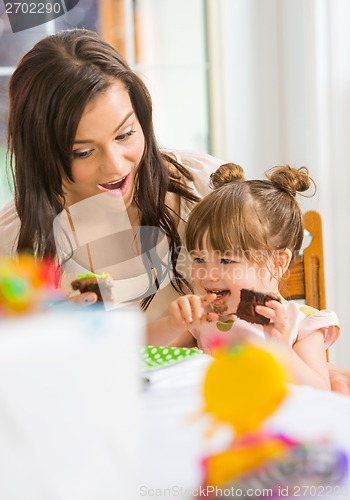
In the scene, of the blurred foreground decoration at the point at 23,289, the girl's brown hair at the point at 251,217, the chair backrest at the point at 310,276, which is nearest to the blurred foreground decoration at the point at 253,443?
the blurred foreground decoration at the point at 23,289

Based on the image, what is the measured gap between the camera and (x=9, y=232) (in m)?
1.76

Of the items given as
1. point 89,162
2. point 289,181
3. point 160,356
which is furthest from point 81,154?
point 160,356

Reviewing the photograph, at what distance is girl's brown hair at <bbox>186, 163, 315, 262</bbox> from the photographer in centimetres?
148

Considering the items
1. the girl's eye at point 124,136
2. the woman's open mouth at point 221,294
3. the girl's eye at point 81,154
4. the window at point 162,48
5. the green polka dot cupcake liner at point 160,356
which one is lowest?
the green polka dot cupcake liner at point 160,356

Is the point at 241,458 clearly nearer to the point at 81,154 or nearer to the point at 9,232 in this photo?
the point at 81,154

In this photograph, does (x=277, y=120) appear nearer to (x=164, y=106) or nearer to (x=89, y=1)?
(x=164, y=106)

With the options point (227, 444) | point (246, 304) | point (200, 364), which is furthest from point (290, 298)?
point (227, 444)

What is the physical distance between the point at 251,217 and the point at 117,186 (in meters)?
0.28

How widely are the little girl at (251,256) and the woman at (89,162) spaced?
0.15 metres

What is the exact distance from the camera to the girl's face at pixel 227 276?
1425mm

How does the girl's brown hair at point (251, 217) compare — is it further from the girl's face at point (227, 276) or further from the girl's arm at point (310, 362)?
the girl's arm at point (310, 362)

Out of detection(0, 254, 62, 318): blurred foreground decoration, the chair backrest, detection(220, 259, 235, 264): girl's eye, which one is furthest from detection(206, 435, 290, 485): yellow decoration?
the chair backrest

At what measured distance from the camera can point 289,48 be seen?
285 cm

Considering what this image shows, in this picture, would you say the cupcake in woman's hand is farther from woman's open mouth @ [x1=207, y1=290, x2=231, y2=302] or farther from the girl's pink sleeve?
the girl's pink sleeve
